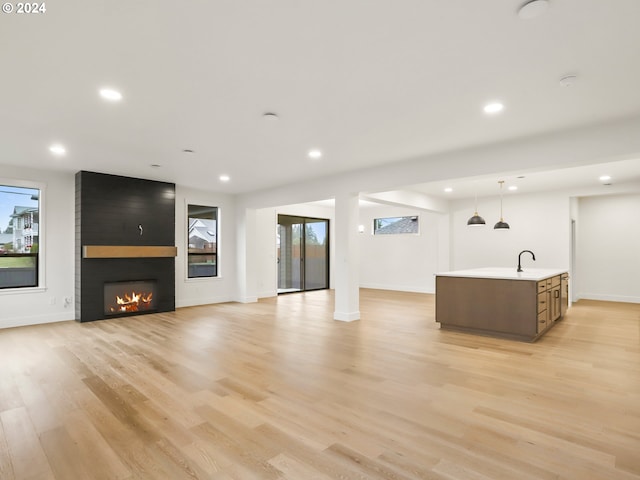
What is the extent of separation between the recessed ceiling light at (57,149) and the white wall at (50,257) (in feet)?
4.68

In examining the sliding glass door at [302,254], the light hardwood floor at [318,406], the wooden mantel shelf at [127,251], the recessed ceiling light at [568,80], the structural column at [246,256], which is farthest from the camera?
the sliding glass door at [302,254]

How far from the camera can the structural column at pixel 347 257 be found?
19.8ft

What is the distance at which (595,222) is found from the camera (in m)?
8.22

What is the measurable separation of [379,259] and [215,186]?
5.62 metres

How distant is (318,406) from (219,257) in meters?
6.06

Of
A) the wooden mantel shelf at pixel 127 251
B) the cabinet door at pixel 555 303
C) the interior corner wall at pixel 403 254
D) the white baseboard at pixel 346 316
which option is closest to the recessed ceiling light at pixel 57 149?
the wooden mantel shelf at pixel 127 251

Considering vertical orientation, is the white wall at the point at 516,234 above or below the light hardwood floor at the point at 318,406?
above

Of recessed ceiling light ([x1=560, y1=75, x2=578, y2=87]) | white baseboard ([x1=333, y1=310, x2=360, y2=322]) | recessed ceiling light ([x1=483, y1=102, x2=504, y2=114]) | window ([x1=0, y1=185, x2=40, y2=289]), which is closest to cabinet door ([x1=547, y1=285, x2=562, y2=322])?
white baseboard ([x1=333, y1=310, x2=360, y2=322])

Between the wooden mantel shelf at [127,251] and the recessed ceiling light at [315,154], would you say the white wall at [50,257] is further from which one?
the recessed ceiling light at [315,154]

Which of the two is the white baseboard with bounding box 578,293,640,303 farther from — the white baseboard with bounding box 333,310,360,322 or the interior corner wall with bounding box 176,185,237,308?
the interior corner wall with bounding box 176,185,237,308

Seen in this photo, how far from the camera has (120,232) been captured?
6383 millimetres

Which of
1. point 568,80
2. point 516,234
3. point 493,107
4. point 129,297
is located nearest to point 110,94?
point 493,107

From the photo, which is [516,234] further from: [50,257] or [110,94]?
[50,257]

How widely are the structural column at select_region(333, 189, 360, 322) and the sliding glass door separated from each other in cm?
395
